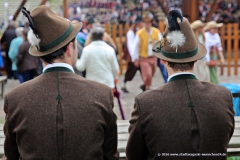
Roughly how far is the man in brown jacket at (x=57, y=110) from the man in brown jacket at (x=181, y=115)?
0.19 m

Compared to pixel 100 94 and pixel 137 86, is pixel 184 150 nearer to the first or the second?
pixel 100 94

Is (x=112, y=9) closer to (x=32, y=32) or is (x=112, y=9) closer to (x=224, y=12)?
(x=224, y=12)

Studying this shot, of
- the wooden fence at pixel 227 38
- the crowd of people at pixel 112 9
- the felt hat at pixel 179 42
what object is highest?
the felt hat at pixel 179 42

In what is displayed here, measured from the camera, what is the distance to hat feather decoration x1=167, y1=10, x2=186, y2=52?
9.36ft

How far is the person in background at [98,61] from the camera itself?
7.01 metres

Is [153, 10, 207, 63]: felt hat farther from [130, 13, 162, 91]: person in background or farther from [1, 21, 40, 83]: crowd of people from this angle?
[1, 21, 40, 83]: crowd of people

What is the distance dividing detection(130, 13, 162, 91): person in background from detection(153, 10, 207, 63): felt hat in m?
6.76

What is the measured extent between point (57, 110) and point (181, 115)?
2.24 ft

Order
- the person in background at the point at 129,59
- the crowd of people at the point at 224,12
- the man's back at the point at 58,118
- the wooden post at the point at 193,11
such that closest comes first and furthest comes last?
the man's back at the point at 58,118, the person in background at the point at 129,59, the wooden post at the point at 193,11, the crowd of people at the point at 224,12

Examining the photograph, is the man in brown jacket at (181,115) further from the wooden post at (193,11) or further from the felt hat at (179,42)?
the wooden post at (193,11)

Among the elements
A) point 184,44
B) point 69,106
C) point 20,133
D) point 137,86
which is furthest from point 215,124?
point 137,86

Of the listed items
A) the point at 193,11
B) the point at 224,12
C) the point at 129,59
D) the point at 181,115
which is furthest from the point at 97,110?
the point at 224,12

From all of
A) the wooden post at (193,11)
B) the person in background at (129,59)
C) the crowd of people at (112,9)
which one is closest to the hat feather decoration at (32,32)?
the person in background at (129,59)

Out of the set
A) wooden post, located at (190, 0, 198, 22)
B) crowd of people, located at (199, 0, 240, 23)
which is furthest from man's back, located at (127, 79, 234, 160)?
crowd of people, located at (199, 0, 240, 23)
